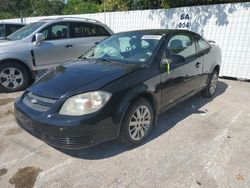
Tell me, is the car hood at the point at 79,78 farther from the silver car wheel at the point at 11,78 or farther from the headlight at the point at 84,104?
the silver car wheel at the point at 11,78

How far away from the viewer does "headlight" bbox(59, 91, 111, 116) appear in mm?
2684

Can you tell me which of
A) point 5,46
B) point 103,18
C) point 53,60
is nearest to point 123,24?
point 103,18

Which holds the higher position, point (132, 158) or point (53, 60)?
point (53, 60)

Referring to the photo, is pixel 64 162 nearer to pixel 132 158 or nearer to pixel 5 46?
pixel 132 158

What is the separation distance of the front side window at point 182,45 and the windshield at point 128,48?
278mm

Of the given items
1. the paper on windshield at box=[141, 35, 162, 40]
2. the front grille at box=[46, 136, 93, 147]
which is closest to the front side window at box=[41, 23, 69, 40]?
the paper on windshield at box=[141, 35, 162, 40]

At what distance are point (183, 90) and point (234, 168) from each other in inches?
62.5

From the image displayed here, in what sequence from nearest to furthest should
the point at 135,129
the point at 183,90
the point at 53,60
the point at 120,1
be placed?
1. the point at 135,129
2. the point at 183,90
3. the point at 53,60
4. the point at 120,1

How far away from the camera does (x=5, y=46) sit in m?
5.48

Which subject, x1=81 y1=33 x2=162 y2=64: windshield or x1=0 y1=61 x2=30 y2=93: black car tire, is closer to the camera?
x1=81 y1=33 x2=162 y2=64: windshield

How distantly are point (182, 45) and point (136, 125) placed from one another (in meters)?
1.84

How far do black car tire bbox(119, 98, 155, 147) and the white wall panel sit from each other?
4.68 metres

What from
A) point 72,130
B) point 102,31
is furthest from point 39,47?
point 72,130

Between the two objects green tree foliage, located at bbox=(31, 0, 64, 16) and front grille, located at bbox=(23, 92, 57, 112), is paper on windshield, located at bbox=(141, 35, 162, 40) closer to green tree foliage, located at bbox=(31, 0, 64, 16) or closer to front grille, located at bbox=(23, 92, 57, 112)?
front grille, located at bbox=(23, 92, 57, 112)
